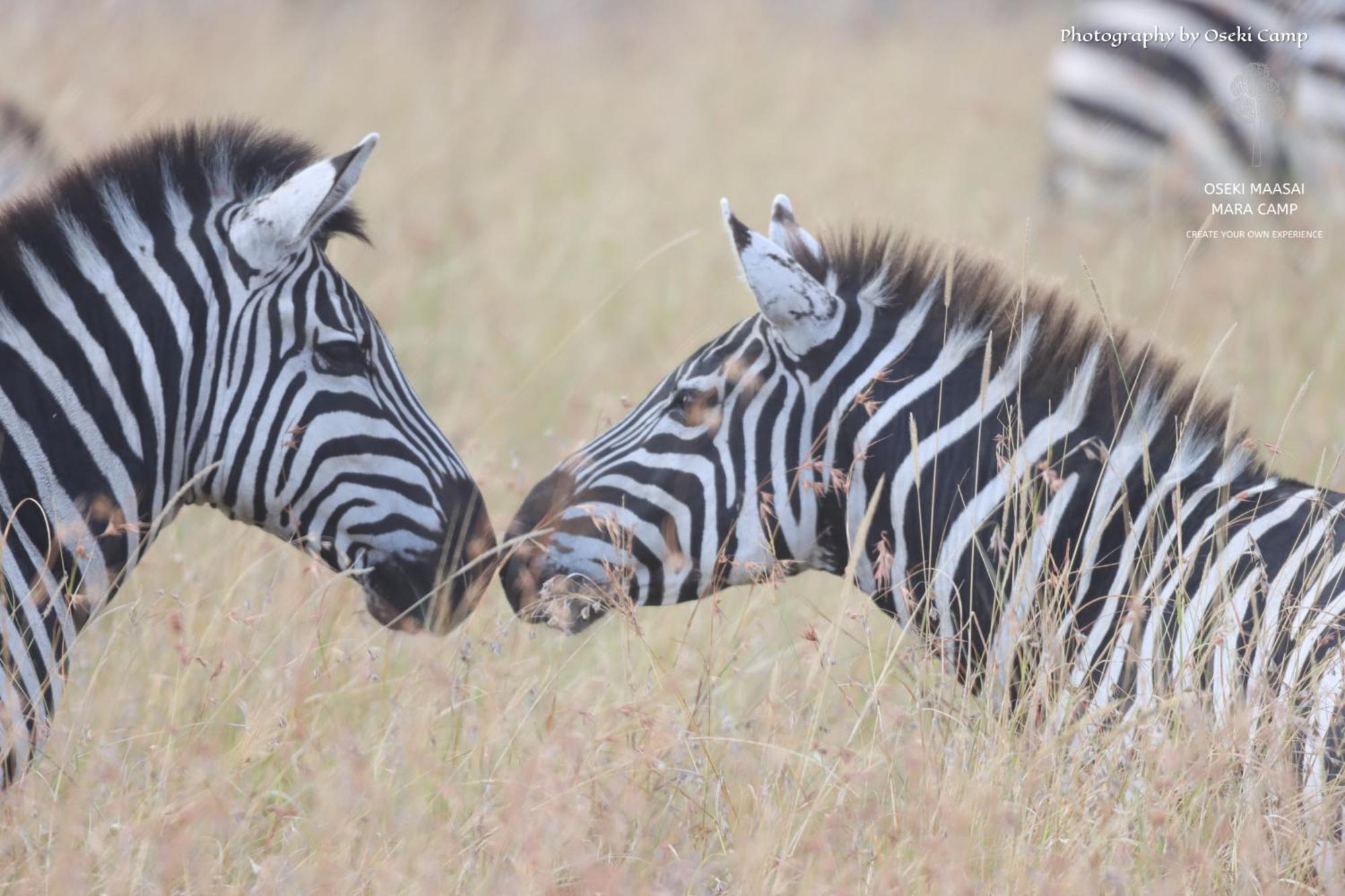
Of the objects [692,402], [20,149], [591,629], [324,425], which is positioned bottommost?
[591,629]

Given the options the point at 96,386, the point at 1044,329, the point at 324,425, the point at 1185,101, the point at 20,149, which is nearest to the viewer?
the point at 96,386

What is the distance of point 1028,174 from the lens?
11641mm

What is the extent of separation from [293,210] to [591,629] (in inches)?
53.7

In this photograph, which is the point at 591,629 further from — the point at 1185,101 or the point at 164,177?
the point at 1185,101

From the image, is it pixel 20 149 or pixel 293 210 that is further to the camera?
pixel 20 149

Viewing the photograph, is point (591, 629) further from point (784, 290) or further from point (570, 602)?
point (784, 290)

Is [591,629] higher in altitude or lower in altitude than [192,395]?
lower

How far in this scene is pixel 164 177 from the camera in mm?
3520

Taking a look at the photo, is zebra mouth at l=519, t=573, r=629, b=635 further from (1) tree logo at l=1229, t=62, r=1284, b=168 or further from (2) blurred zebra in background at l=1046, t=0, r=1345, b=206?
(1) tree logo at l=1229, t=62, r=1284, b=168

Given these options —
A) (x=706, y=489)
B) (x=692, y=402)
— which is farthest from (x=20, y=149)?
(x=706, y=489)

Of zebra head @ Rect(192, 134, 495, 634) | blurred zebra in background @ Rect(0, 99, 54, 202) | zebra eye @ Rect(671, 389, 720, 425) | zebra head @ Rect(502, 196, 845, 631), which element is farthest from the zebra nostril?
blurred zebra in background @ Rect(0, 99, 54, 202)

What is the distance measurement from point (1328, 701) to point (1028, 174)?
9238mm

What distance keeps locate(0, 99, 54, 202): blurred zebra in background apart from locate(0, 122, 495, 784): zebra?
2.54 m

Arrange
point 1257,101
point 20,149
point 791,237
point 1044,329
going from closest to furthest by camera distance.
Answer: point 1044,329 < point 791,237 < point 20,149 < point 1257,101
